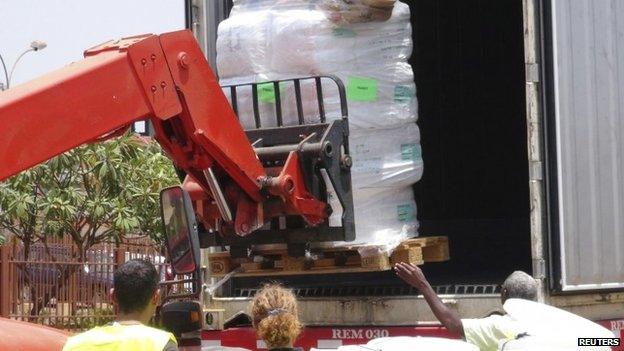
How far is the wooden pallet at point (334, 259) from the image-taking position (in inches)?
272

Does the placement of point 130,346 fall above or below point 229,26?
below

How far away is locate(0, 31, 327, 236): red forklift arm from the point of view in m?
5.34

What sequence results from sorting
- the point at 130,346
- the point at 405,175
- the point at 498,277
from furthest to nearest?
the point at 498,277
the point at 405,175
the point at 130,346

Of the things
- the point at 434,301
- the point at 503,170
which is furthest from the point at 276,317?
the point at 503,170

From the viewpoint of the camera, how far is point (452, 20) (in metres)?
9.27

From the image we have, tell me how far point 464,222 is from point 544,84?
9.15ft

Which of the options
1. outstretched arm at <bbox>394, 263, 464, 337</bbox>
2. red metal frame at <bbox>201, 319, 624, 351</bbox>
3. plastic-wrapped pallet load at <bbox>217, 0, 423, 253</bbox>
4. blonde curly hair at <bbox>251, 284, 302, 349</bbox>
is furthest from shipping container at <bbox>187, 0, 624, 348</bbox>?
blonde curly hair at <bbox>251, 284, 302, 349</bbox>

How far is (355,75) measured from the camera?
278 inches

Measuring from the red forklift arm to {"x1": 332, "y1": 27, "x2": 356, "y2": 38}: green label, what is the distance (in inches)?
30.4

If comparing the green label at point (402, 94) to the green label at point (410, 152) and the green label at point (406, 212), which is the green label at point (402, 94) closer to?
the green label at point (410, 152)

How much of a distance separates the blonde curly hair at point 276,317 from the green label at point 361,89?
2697 mm

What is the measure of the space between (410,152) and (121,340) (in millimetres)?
3641

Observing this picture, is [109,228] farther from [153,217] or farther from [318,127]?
[318,127]

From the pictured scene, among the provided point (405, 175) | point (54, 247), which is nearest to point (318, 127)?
point (405, 175)
